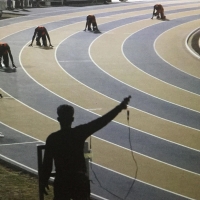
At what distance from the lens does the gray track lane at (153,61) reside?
17500mm

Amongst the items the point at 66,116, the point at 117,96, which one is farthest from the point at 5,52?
the point at 66,116

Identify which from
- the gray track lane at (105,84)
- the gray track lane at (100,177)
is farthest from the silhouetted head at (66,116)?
the gray track lane at (105,84)

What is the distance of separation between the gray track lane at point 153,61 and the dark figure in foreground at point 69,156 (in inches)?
452

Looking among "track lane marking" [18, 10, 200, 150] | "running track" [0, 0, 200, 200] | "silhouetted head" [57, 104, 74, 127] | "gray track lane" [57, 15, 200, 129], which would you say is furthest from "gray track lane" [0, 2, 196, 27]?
"silhouetted head" [57, 104, 74, 127]

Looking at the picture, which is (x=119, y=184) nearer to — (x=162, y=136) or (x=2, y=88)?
(x=162, y=136)

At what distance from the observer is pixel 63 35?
25.3 metres

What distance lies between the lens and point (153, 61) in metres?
20.4

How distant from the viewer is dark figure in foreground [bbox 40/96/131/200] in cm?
514

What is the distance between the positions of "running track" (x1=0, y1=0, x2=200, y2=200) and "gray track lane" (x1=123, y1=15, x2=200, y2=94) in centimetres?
3

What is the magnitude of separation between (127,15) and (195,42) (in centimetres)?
833

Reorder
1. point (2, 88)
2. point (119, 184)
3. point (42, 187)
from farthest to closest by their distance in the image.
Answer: point (2, 88) < point (119, 184) < point (42, 187)

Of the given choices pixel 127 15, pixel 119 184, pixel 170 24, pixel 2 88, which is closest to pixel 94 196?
pixel 119 184

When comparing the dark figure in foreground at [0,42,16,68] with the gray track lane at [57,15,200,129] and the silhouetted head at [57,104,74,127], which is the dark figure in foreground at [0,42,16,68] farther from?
the silhouetted head at [57,104,74,127]

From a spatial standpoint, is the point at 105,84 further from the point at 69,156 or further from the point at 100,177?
the point at 69,156
